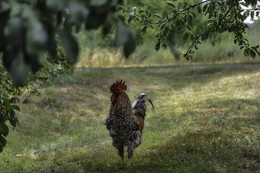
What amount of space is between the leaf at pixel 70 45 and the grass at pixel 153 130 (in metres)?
4.66

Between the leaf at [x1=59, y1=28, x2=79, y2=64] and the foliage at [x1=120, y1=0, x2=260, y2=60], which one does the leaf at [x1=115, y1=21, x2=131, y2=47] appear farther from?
the foliage at [x1=120, y1=0, x2=260, y2=60]

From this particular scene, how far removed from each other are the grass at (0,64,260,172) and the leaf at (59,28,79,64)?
15.3 feet

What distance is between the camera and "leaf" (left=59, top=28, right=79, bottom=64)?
1.56 m

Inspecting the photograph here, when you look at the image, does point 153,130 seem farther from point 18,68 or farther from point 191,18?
point 18,68

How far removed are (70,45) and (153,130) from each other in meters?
8.73

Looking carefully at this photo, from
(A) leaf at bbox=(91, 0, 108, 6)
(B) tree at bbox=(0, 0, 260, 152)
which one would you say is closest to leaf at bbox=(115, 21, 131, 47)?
(B) tree at bbox=(0, 0, 260, 152)

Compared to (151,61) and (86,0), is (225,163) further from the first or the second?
(151,61)

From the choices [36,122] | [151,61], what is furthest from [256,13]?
[151,61]

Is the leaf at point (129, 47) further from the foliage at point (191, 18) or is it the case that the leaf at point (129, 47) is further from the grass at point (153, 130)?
the grass at point (153, 130)

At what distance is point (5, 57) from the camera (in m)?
1.67

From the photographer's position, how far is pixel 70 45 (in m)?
1.59

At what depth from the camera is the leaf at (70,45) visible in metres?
1.56

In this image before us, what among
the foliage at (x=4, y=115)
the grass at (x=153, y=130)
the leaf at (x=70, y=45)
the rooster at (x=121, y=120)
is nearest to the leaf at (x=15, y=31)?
the leaf at (x=70, y=45)

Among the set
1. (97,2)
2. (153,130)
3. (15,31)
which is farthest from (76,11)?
(153,130)
